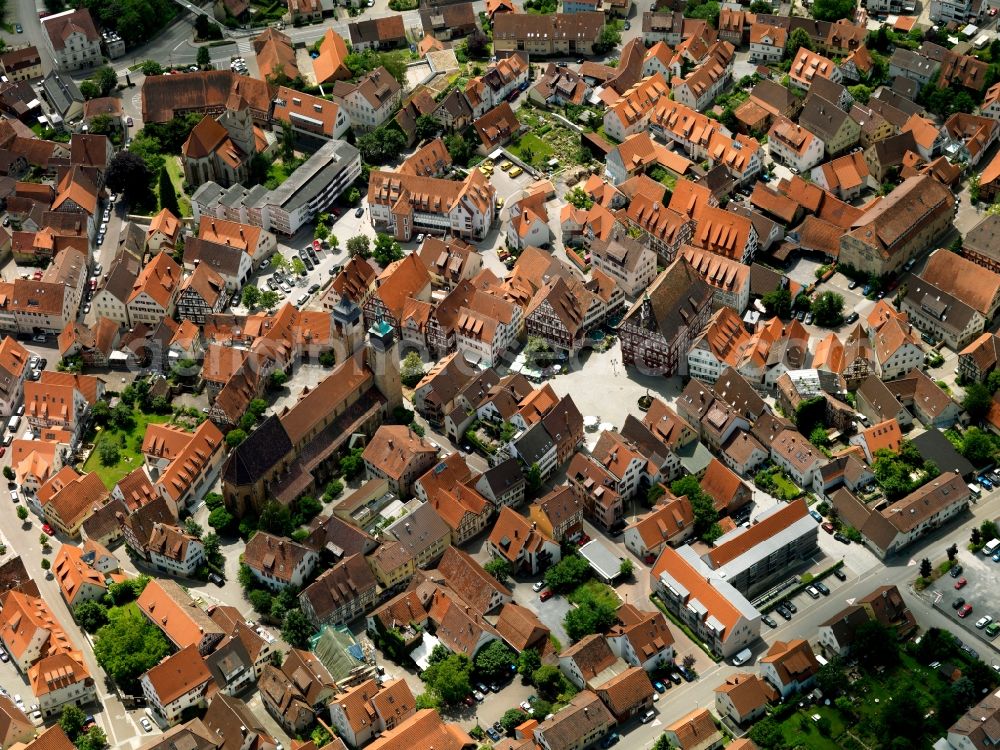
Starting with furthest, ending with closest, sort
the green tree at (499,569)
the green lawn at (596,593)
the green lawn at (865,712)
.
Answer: the green tree at (499,569) < the green lawn at (596,593) < the green lawn at (865,712)

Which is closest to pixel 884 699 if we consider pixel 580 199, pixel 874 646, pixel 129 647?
pixel 874 646

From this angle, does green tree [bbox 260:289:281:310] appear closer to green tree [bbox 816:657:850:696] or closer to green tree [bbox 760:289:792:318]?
green tree [bbox 760:289:792:318]

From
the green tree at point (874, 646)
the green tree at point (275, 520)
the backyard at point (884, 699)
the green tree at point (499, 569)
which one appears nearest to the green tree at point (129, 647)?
the green tree at point (275, 520)

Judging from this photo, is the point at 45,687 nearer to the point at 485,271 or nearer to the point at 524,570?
the point at 524,570

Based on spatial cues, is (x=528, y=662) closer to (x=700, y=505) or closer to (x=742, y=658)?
(x=742, y=658)

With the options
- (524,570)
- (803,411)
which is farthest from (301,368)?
(803,411)

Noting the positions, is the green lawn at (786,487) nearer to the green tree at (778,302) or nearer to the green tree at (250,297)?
the green tree at (778,302)

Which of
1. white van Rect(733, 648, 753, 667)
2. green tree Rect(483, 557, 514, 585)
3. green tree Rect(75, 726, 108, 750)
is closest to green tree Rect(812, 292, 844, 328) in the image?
white van Rect(733, 648, 753, 667)
